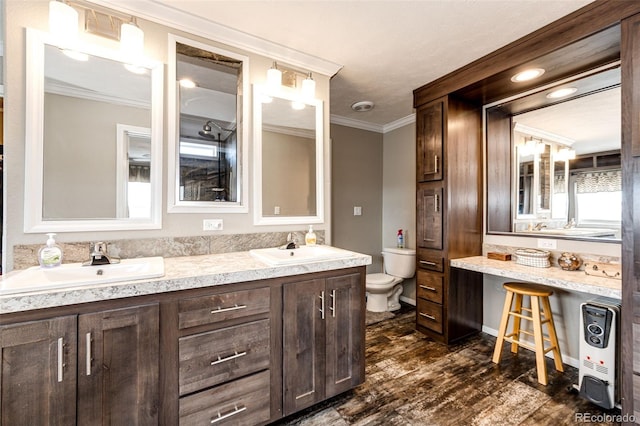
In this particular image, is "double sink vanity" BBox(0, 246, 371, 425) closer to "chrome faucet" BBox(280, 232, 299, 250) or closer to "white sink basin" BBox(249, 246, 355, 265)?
"white sink basin" BBox(249, 246, 355, 265)

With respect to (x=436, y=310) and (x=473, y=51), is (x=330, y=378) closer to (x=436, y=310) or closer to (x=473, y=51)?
(x=436, y=310)

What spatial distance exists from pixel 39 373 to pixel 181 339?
478 mm

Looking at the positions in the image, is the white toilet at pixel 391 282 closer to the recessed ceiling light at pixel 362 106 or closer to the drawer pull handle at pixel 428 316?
the drawer pull handle at pixel 428 316

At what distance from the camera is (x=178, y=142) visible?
1750 millimetres

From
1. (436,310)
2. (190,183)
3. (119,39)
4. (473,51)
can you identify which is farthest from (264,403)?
(473,51)

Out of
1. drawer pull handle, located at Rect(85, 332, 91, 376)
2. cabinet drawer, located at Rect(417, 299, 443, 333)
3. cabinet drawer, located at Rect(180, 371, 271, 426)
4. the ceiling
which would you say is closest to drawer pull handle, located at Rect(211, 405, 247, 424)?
cabinet drawer, located at Rect(180, 371, 271, 426)

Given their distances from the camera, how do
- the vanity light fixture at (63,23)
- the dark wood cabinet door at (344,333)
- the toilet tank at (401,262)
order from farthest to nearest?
the toilet tank at (401,262) < the dark wood cabinet door at (344,333) < the vanity light fixture at (63,23)

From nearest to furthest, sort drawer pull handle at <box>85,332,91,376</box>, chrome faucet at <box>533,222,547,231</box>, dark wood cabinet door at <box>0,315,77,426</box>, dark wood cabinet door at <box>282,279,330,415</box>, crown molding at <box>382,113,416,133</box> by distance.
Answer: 1. dark wood cabinet door at <box>0,315,77,426</box>
2. drawer pull handle at <box>85,332,91,376</box>
3. dark wood cabinet door at <box>282,279,330,415</box>
4. chrome faucet at <box>533,222,547,231</box>
5. crown molding at <box>382,113,416,133</box>

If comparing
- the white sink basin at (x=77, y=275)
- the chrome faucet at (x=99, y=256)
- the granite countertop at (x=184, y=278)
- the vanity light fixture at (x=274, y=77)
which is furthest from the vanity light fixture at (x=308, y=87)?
the chrome faucet at (x=99, y=256)

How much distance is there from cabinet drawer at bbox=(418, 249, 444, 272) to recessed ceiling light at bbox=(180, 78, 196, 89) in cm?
242

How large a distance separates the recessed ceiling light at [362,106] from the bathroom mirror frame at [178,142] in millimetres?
1456

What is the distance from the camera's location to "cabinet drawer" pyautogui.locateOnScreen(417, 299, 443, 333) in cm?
249

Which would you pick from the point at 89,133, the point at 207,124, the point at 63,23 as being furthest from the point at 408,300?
the point at 63,23

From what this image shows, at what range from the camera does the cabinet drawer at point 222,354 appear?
126 cm
